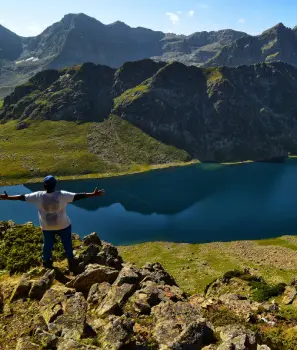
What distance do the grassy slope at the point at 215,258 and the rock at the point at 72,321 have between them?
172ft

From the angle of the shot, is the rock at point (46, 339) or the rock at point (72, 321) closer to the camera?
the rock at point (46, 339)

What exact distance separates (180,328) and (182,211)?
446 ft

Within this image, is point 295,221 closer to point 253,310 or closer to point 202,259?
point 202,259

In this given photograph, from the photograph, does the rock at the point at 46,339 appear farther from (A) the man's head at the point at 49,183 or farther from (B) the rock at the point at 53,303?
(A) the man's head at the point at 49,183

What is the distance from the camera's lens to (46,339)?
36.2 feet

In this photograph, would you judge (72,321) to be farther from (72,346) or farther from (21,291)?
(21,291)

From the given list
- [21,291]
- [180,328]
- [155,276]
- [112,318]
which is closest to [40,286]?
[21,291]

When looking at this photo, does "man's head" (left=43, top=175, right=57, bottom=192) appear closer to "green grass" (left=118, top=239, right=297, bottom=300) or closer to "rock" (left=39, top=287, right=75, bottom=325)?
"rock" (left=39, top=287, right=75, bottom=325)

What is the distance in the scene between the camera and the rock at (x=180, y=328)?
39.6ft

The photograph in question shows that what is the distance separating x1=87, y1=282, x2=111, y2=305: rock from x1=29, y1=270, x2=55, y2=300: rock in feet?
6.73

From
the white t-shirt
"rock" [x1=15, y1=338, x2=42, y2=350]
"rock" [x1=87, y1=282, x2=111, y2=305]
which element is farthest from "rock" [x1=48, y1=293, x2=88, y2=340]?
the white t-shirt

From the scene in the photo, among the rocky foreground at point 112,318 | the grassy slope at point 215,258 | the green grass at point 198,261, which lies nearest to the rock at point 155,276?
the rocky foreground at point 112,318

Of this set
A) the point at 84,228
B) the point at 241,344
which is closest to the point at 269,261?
the point at 84,228

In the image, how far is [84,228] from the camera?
125938 millimetres
